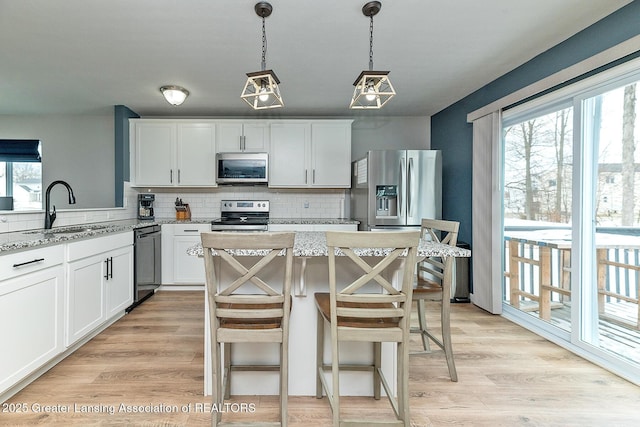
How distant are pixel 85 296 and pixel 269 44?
95.7 inches

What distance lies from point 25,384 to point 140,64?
261 centimetres

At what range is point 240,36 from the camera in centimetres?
250

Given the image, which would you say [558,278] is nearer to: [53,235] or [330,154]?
[330,154]

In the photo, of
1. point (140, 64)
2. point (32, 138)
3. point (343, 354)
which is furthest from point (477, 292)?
point (32, 138)

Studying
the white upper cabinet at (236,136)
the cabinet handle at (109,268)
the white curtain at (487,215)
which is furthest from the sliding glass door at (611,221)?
the cabinet handle at (109,268)

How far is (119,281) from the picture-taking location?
3096 millimetres

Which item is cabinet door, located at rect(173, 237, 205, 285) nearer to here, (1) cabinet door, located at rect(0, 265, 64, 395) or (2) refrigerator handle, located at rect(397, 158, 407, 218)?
(1) cabinet door, located at rect(0, 265, 64, 395)

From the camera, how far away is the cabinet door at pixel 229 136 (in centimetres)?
444

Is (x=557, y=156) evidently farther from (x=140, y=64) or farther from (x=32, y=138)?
(x=32, y=138)

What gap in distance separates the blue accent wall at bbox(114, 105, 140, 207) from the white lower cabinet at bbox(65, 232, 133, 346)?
1261 millimetres

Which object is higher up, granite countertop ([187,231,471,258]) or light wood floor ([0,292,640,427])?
granite countertop ([187,231,471,258])

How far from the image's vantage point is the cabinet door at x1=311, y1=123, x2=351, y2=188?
447 cm

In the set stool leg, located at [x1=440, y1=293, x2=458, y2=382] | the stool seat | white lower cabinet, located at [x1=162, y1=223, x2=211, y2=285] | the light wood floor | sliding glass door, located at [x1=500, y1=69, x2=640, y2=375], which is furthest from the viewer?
white lower cabinet, located at [x1=162, y1=223, x2=211, y2=285]

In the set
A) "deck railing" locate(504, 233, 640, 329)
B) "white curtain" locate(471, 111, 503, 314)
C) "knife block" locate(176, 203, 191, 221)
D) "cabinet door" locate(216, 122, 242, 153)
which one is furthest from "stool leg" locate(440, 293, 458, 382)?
"knife block" locate(176, 203, 191, 221)
